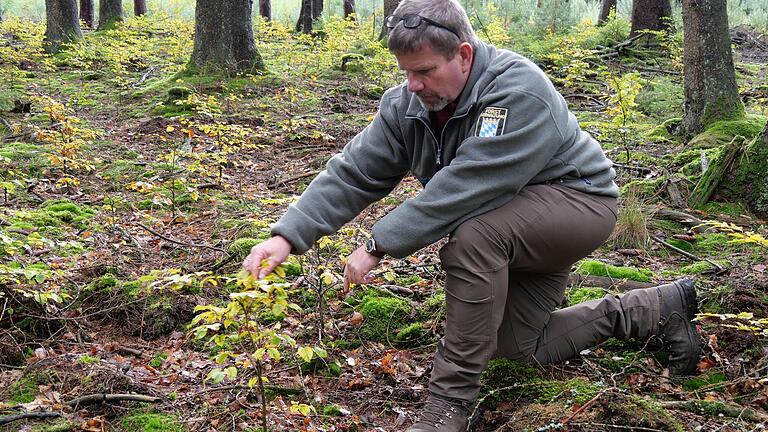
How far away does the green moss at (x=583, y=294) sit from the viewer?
3.75 m

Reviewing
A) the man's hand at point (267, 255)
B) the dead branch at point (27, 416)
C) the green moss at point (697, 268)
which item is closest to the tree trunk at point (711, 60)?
the green moss at point (697, 268)

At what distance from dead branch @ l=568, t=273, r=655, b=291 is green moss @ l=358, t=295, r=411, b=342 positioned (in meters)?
1.00

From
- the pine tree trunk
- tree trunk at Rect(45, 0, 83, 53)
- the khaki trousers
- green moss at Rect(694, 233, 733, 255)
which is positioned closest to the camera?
the khaki trousers

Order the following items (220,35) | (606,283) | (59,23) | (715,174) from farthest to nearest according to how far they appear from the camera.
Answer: (59,23) < (220,35) < (715,174) < (606,283)

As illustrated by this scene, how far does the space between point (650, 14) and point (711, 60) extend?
6.38m

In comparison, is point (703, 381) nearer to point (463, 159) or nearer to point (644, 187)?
point (463, 159)

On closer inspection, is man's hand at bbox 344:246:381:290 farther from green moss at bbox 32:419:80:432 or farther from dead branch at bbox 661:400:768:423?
dead branch at bbox 661:400:768:423

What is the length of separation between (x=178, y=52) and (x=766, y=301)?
1211 cm

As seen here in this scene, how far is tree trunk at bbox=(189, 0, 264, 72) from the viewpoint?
34.5 ft

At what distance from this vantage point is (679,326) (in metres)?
3.15

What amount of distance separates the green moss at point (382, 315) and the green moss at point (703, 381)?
146cm

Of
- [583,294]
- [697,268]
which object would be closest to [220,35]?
[583,294]

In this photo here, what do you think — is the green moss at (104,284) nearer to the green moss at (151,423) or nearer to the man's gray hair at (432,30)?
the green moss at (151,423)

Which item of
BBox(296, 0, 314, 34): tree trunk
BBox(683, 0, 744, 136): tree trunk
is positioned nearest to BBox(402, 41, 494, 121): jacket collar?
BBox(683, 0, 744, 136): tree trunk
